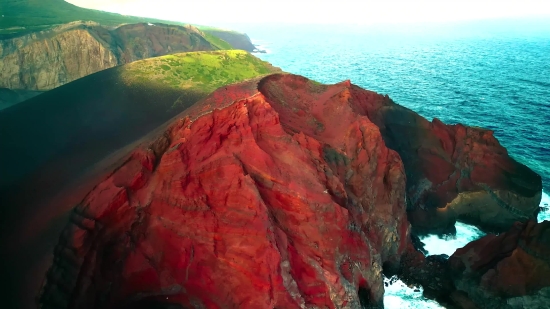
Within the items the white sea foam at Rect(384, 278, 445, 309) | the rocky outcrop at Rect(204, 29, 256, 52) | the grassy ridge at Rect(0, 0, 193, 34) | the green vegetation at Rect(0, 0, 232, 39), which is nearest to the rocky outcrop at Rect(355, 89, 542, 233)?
the white sea foam at Rect(384, 278, 445, 309)

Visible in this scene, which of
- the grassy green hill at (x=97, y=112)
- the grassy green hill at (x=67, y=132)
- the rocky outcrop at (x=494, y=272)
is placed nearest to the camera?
the grassy green hill at (x=67, y=132)

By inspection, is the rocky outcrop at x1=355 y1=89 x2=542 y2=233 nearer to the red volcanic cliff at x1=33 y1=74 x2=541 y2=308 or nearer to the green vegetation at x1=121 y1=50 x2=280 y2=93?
the red volcanic cliff at x1=33 y1=74 x2=541 y2=308

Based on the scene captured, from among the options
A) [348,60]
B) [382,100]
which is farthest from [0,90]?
[348,60]

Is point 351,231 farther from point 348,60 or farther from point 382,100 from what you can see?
point 348,60

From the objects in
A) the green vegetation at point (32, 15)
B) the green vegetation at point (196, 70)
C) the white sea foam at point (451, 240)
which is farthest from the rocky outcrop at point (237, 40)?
the white sea foam at point (451, 240)

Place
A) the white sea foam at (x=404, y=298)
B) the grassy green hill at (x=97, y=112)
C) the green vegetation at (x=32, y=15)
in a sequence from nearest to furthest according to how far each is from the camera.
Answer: the white sea foam at (x=404, y=298)
the grassy green hill at (x=97, y=112)
the green vegetation at (x=32, y=15)

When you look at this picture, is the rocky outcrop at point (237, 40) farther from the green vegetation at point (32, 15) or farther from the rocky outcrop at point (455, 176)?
the rocky outcrop at point (455, 176)
